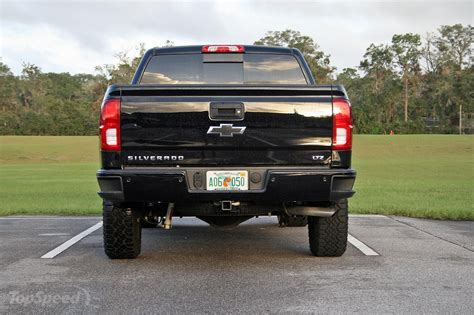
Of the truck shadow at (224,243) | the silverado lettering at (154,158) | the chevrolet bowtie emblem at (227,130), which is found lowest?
the truck shadow at (224,243)

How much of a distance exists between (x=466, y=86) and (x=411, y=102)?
8011mm

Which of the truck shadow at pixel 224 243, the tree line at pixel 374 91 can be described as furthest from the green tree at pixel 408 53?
the truck shadow at pixel 224 243

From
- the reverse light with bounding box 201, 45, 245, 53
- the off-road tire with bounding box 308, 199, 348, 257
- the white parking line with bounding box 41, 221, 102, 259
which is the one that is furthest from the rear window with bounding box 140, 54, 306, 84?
the white parking line with bounding box 41, 221, 102, 259

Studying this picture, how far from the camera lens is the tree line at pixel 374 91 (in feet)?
257

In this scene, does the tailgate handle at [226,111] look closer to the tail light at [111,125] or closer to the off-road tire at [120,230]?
the tail light at [111,125]

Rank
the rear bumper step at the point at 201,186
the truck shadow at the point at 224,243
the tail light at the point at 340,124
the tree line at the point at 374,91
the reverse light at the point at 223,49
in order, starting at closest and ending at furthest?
1. the rear bumper step at the point at 201,186
2. the tail light at the point at 340,124
3. the truck shadow at the point at 224,243
4. the reverse light at the point at 223,49
5. the tree line at the point at 374,91

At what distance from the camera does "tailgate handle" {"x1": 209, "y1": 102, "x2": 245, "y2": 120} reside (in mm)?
5418

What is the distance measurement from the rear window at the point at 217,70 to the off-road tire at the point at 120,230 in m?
1.74

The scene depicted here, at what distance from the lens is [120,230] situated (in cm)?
619

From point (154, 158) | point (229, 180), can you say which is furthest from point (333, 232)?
point (154, 158)

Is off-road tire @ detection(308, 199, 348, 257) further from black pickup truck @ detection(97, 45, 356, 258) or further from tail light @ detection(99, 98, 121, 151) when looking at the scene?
tail light @ detection(99, 98, 121, 151)

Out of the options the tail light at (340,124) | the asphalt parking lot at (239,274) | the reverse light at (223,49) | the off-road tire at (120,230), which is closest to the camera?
the asphalt parking lot at (239,274)

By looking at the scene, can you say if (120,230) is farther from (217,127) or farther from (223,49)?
(223,49)

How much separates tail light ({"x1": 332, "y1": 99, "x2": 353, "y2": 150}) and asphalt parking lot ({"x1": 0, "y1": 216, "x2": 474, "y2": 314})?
46.0 inches
